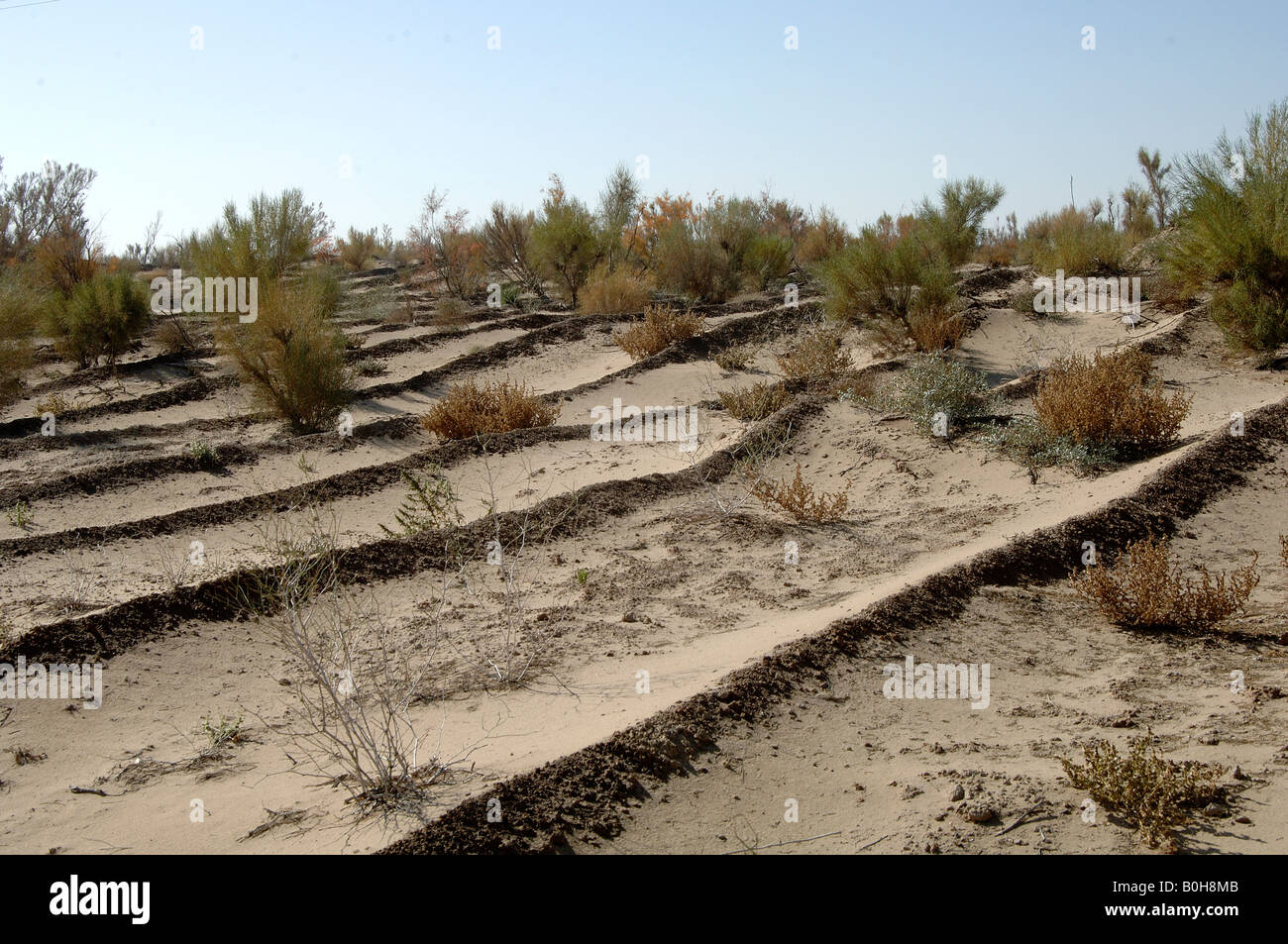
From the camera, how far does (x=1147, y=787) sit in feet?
10.6

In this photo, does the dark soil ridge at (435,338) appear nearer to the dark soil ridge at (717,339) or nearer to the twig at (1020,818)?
the dark soil ridge at (717,339)

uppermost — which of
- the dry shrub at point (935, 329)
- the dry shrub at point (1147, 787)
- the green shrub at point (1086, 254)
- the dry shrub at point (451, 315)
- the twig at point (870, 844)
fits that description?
the green shrub at point (1086, 254)

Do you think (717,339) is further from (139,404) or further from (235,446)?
(139,404)

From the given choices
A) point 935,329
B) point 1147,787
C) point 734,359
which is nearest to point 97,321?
point 734,359

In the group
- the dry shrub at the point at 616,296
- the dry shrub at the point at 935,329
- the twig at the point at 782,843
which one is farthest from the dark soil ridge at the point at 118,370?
the twig at the point at 782,843

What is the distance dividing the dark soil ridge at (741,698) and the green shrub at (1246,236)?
4.61m

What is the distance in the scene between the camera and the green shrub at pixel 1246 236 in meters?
10.7

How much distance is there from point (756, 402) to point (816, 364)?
186 centimetres

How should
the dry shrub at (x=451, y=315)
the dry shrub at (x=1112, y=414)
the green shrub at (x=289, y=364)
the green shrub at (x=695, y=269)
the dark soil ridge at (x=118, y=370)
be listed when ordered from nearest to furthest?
the dry shrub at (x=1112, y=414), the green shrub at (x=289, y=364), the dark soil ridge at (x=118, y=370), the dry shrub at (x=451, y=315), the green shrub at (x=695, y=269)

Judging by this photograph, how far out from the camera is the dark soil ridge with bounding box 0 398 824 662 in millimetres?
5406

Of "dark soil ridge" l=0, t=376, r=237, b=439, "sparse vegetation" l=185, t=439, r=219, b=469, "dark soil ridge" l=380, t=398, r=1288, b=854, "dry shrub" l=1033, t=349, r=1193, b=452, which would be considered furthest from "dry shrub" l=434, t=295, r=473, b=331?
"dark soil ridge" l=380, t=398, r=1288, b=854

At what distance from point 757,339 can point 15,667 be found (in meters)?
11.4
